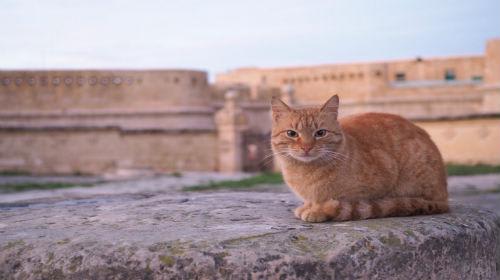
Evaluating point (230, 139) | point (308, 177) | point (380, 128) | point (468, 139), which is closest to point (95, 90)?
point (230, 139)

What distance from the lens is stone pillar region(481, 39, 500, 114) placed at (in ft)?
81.9

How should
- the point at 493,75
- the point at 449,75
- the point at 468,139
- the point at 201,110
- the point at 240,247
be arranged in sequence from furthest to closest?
1. the point at 449,75
2. the point at 201,110
3. the point at 493,75
4. the point at 468,139
5. the point at 240,247

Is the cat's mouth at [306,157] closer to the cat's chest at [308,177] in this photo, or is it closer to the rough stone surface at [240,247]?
the cat's chest at [308,177]

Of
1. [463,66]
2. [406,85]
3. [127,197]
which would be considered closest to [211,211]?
[127,197]

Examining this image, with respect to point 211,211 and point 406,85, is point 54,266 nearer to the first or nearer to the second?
point 211,211

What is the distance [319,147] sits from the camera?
10.8 feet

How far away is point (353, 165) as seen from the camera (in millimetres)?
3443

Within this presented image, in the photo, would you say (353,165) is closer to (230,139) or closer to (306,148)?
(306,148)

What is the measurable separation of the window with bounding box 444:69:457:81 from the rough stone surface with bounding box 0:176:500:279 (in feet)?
97.6

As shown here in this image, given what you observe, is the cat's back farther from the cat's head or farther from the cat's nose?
the cat's nose

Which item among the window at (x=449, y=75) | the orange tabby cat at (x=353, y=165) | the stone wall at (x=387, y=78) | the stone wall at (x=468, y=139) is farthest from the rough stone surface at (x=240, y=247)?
the window at (x=449, y=75)

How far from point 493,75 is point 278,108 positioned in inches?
938

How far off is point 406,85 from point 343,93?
307 centimetres

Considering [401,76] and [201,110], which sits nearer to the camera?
[201,110]
